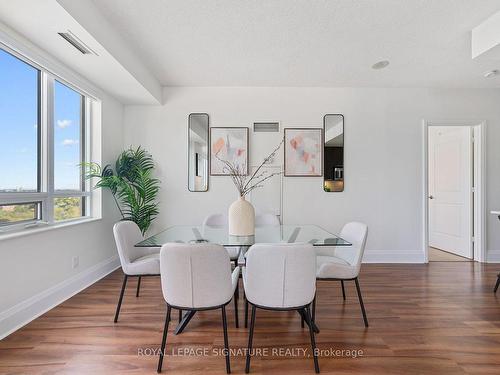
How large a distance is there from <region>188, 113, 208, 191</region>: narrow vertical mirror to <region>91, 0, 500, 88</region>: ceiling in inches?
21.7

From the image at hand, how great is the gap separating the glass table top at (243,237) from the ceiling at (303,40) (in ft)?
6.28

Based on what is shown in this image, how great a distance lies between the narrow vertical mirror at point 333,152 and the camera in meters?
4.07

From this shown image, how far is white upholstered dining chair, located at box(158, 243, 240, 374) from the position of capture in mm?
1553

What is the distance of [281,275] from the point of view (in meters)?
1.57

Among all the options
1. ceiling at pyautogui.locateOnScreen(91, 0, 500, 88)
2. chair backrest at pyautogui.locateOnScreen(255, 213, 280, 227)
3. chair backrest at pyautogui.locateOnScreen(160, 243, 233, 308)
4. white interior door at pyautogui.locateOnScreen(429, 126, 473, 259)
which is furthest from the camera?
white interior door at pyautogui.locateOnScreen(429, 126, 473, 259)

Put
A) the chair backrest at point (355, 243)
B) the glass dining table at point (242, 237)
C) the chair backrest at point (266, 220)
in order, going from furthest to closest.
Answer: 1. the chair backrest at point (266, 220)
2. the chair backrest at point (355, 243)
3. the glass dining table at point (242, 237)

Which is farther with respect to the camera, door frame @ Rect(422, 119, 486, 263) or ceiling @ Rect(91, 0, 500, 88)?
door frame @ Rect(422, 119, 486, 263)

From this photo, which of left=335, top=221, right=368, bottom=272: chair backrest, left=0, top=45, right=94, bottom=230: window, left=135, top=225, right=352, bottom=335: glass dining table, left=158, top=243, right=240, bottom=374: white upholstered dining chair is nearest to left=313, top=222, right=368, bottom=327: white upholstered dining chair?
left=335, top=221, right=368, bottom=272: chair backrest

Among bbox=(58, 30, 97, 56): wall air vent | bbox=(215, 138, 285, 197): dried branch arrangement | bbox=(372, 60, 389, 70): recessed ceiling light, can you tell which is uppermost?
bbox=(372, 60, 389, 70): recessed ceiling light

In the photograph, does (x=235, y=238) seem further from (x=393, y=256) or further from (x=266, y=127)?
(x=393, y=256)

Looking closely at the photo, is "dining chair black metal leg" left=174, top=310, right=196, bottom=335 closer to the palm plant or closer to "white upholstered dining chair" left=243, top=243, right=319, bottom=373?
"white upholstered dining chair" left=243, top=243, right=319, bottom=373

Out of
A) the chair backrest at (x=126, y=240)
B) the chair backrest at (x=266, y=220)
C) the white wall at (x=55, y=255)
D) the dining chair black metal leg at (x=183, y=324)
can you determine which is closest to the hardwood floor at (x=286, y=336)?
the dining chair black metal leg at (x=183, y=324)

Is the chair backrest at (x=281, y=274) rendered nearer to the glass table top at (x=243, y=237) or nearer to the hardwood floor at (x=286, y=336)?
the glass table top at (x=243, y=237)

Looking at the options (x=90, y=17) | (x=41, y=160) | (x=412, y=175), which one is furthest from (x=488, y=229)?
(x=41, y=160)
